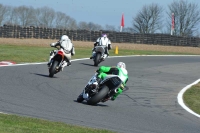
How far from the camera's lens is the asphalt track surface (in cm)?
1090

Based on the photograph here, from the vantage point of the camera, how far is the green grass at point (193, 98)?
14663 mm

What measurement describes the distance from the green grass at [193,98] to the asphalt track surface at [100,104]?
355 millimetres

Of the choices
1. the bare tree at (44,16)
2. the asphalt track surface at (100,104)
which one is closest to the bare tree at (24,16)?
the bare tree at (44,16)

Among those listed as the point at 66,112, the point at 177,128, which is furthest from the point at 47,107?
the point at 177,128

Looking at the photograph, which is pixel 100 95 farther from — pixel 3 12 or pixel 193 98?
pixel 3 12

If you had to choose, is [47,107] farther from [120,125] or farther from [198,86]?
[198,86]

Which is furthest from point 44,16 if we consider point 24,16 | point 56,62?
point 56,62

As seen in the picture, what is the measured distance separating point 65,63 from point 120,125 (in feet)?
28.8

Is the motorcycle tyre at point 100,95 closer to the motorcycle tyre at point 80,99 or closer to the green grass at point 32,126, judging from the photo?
the motorcycle tyre at point 80,99

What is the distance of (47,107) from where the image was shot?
474 inches

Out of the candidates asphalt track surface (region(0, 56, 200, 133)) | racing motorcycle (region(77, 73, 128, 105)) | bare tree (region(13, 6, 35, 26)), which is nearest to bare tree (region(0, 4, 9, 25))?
bare tree (region(13, 6, 35, 26))

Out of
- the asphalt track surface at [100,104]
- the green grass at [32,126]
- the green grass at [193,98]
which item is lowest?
the green grass at [193,98]

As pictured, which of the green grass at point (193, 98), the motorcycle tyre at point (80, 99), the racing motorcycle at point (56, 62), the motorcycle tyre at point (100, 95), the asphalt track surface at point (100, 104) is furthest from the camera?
the racing motorcycle at point (56, 62)

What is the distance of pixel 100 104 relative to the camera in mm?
13781
